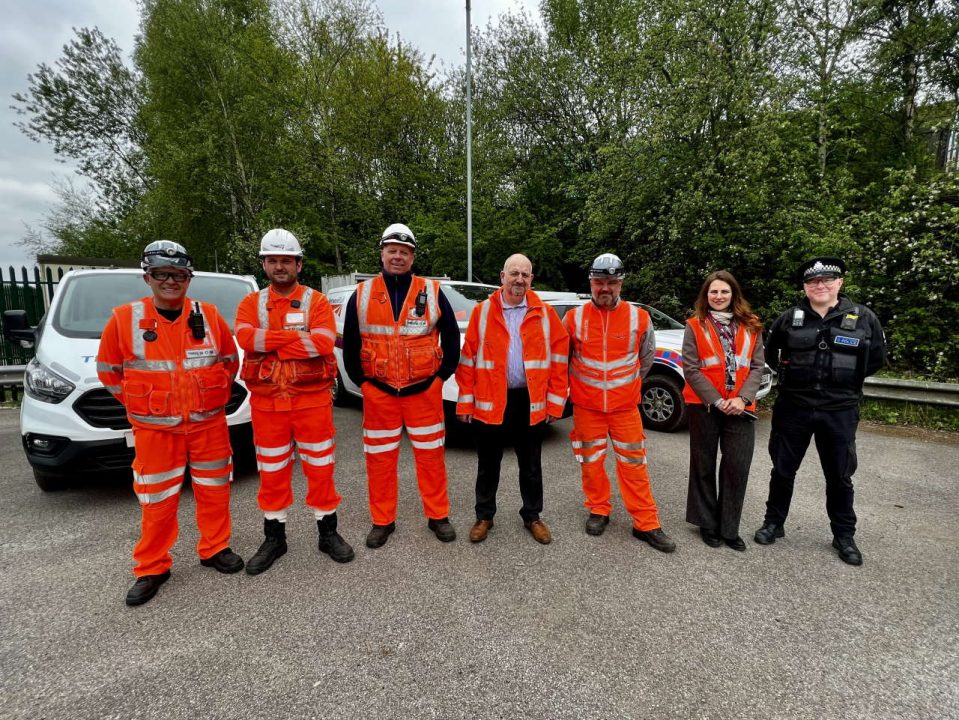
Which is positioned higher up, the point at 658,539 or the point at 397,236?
the point at 397,236

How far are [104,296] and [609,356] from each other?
4.47m

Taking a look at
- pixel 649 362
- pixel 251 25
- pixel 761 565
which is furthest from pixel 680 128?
pixel 251 25

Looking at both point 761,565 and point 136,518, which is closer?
point 761,565

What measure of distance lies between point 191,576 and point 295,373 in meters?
1.32

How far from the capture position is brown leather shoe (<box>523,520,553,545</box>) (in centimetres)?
323

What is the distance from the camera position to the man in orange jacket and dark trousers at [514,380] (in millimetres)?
3178

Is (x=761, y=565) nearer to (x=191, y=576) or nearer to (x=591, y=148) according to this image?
(x=191, y=576)

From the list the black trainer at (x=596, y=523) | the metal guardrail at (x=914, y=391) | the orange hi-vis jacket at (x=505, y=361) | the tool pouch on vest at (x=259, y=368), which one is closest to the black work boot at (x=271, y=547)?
the tool pouch on vest at (x=259, y=368)

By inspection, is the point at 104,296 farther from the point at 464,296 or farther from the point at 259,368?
the point at 464,296

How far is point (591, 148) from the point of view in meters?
13.6

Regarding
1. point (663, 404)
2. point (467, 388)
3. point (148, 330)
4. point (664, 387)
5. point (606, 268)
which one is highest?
point (606, 268)

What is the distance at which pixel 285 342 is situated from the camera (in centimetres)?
280

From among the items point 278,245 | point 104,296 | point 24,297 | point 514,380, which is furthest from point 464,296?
point 24,297

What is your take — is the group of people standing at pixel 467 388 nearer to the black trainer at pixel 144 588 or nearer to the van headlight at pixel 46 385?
the black trainer at pixel 144 588
